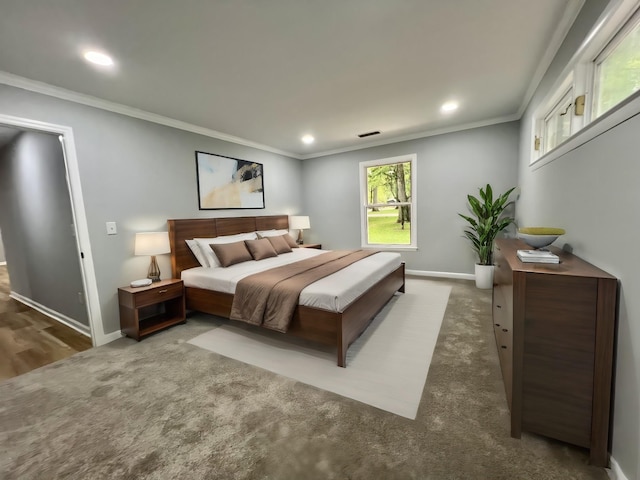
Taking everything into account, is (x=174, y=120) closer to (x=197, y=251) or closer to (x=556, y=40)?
(x=197, y=251)

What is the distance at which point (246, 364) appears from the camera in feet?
7.68

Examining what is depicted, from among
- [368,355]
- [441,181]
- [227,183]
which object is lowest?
[368,355]

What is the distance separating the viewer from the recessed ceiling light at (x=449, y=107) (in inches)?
133

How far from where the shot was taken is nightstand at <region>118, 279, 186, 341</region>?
2.81 meters

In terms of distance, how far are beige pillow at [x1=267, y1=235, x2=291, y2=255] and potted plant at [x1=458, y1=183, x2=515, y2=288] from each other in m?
2.88

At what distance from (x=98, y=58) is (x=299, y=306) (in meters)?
2.59

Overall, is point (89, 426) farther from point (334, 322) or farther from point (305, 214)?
point (305, 214)

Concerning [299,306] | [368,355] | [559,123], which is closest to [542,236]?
[559,123]

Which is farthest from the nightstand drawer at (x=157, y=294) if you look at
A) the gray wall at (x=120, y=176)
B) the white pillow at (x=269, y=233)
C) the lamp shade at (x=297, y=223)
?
the lamp shade at (x=297, y=223)

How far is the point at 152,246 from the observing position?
9.92 feet

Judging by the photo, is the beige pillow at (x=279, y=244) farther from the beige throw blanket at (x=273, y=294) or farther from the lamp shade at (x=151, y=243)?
the lamp shade at (x=151, y=243)

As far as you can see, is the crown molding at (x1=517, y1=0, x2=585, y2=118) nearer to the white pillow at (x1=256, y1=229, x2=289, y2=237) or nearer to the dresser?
the dresser

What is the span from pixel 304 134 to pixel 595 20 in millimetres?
3441

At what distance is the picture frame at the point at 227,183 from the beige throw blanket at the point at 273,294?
1.75 metres
